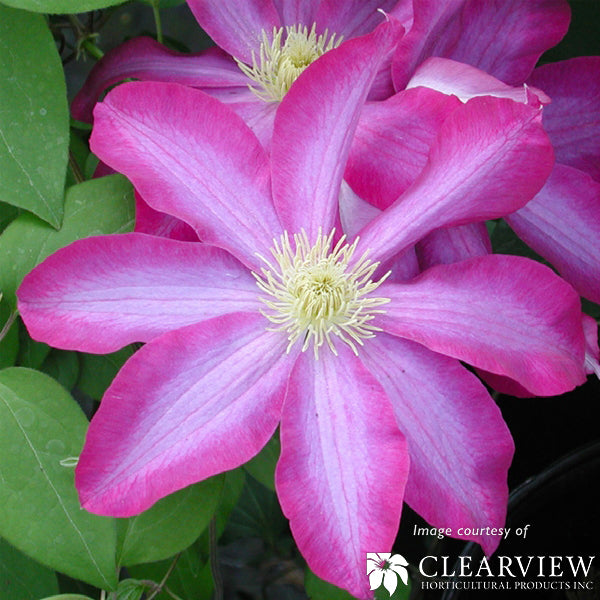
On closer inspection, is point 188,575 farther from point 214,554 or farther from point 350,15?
point 350,15

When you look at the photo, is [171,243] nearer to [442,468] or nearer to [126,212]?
[126,212]

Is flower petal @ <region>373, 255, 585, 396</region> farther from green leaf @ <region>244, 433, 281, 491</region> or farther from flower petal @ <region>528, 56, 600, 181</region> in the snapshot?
green leaf @ <region>244, 433, 281, 491</region>

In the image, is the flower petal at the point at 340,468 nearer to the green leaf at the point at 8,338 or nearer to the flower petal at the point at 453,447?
the flower petal at the point at 453,447

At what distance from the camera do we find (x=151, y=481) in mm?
406

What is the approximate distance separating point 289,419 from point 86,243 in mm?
147

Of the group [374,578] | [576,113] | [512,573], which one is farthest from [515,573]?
[576,113]

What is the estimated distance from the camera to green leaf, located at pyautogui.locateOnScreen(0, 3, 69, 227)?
487 millimetres

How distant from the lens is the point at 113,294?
1.43 feet

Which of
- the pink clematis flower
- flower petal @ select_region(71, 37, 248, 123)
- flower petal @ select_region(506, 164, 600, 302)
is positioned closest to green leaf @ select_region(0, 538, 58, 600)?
the pink clematis flower

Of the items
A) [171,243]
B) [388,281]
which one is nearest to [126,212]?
[171,243]

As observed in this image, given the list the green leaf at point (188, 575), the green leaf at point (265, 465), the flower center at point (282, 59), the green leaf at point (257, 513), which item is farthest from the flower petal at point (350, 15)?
the green leaf at point (257, 513)

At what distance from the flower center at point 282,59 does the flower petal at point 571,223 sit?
18cm

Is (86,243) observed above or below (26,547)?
above

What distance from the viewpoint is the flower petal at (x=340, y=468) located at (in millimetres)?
395
